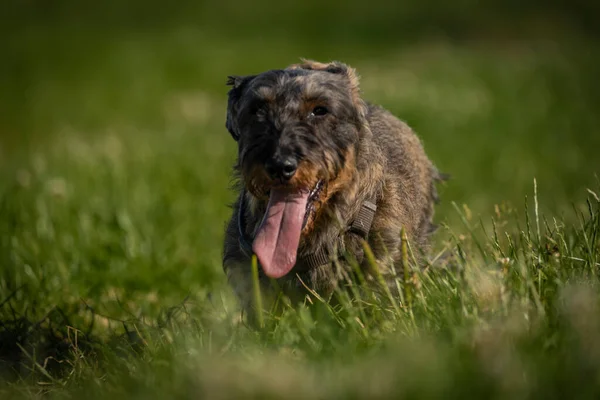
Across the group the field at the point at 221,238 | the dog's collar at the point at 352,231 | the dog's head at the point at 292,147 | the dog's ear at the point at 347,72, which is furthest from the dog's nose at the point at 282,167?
the dog's ear at the point at 347,72

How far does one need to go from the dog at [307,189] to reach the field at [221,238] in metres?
0.26

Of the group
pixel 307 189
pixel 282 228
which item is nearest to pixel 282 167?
pixel 307 189

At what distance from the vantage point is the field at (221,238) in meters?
2.78

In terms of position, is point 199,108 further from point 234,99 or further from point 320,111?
point 320,111

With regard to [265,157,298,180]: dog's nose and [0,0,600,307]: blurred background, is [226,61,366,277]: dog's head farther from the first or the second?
[0,0,600,307]: blurred background

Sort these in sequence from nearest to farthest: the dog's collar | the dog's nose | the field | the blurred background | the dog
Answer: the field → the dog's nose → the dog → the dog's collar → the blurred background

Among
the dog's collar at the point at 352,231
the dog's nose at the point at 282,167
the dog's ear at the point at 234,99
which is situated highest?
the dog's ear at the point at 234,99

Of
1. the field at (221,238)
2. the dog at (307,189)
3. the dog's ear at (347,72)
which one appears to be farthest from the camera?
the dog's ear at (347,72)

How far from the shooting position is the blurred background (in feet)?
23.8

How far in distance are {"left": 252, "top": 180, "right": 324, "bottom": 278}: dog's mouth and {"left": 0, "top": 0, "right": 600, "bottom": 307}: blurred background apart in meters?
0.98

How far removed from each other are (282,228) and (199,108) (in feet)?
42.1

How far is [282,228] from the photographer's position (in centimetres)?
425

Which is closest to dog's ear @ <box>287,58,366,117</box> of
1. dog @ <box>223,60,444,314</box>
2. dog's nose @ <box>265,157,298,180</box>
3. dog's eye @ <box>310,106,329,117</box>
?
dog @ <box>223,60,444,314</box>

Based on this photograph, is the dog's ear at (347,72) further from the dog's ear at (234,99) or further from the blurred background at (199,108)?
the blurred background at (199,108)
